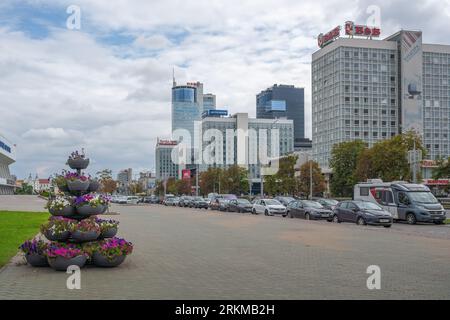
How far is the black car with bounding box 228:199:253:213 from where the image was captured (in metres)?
49.9

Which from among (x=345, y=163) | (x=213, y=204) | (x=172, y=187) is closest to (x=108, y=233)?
(x=213, y=204)

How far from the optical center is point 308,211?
121 ft

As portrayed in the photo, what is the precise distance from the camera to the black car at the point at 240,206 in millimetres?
49875

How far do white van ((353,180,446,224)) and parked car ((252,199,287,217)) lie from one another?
930cm

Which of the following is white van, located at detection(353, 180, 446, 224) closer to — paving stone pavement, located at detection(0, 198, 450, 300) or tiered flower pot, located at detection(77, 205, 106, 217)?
paving stone pavement, located at detection(0, 198, 450, 300)

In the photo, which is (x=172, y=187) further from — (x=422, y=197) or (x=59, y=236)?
(x=59, y=236)

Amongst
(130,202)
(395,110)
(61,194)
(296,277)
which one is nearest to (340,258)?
(296,277)

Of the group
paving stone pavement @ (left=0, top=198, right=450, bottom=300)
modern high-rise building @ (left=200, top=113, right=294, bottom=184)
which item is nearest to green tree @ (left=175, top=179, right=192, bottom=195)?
modern high-rise building @ (left=200, top=113, right=294, bottom=184)

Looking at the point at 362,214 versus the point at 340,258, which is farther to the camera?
the point at 362,214

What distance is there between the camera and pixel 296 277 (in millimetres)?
11008

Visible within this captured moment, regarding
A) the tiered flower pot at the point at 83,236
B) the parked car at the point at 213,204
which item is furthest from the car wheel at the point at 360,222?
the parked car at the point at 213,204
